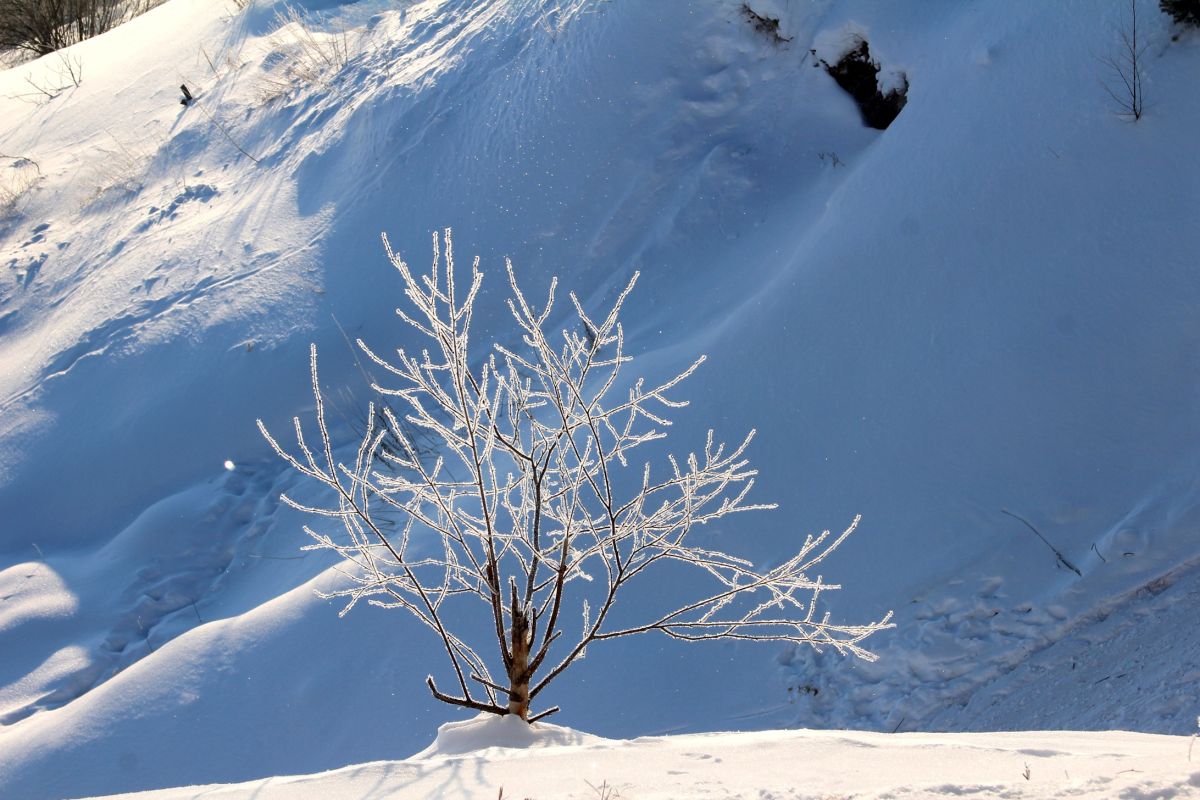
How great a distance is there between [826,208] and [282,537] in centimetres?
346

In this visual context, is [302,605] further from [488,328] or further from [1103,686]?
[1103,686]

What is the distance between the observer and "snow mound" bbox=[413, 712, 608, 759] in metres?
2.81

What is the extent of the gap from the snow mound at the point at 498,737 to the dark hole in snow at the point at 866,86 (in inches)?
169

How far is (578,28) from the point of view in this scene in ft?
22.9

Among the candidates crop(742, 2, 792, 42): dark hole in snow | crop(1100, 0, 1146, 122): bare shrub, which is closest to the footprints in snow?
crop(742, 2, 792, 42): dark hole in snow

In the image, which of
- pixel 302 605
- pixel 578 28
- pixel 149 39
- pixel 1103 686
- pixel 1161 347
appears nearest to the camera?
pixel 1103 686

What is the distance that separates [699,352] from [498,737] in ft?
8.55

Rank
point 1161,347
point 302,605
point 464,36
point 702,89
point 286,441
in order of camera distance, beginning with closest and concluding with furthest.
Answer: point 1161,347 → point 302,605 → point 286,441 → point 702,89 → point 464,36

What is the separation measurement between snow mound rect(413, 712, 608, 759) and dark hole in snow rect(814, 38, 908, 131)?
169 inches

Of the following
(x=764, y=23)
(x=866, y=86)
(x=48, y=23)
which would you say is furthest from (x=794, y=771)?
(x=48, y=23)

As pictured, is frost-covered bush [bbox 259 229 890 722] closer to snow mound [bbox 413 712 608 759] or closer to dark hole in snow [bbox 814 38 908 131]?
snow mound [bbox 413 712 608 759]

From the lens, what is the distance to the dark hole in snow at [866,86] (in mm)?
5820

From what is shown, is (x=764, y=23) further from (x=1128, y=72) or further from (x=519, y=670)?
(x=519, y=670)

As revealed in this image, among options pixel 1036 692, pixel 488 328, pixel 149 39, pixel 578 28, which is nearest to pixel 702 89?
pixel 578 28
